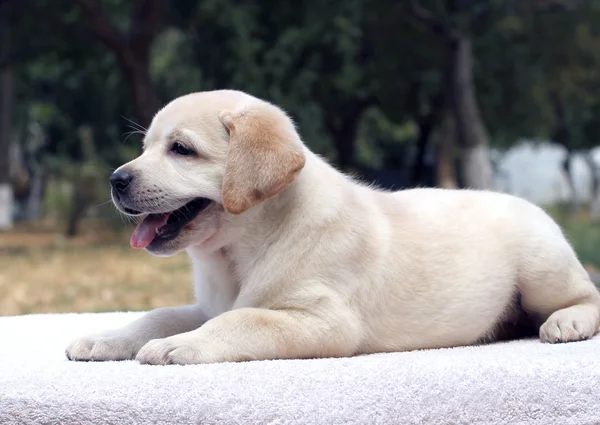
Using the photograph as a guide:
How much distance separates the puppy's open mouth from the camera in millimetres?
3158

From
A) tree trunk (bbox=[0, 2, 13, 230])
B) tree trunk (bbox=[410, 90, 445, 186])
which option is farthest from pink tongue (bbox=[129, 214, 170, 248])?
tree trunk (bbox=[410, 90, 445, 186])

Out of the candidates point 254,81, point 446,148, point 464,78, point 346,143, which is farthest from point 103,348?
point 446,148

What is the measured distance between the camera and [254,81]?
16781mm

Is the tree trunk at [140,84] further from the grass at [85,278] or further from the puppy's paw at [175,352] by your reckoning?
the puppy's paw at [175,352]

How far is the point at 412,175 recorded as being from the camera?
25.9 meters

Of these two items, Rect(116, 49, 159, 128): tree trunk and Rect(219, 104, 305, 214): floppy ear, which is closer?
Rect(219, 104, 305, 214): floppy ear

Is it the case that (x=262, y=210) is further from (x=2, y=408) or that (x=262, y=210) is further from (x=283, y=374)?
(x=2, y=408)

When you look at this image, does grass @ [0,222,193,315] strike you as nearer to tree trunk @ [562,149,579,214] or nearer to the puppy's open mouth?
the puppy's open mouth

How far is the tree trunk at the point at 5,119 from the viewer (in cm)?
1738

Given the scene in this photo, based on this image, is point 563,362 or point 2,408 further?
point 563,362

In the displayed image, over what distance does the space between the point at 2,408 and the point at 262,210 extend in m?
1.20

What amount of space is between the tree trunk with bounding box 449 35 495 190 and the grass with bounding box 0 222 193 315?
6.40 meters

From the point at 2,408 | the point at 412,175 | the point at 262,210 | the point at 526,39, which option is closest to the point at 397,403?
the point at 262,210

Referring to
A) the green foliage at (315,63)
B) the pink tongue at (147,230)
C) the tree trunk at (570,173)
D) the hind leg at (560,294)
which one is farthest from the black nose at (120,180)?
the tree trunk at (570,173)
